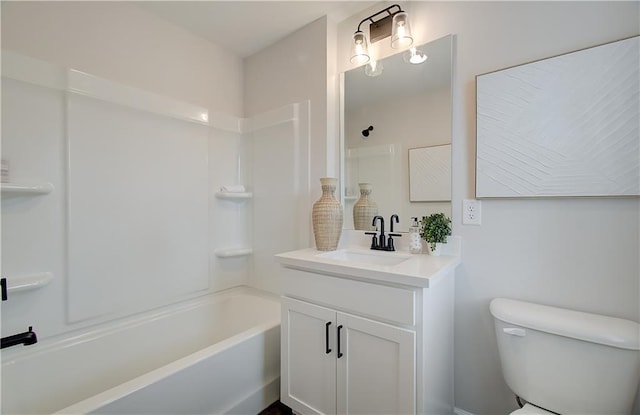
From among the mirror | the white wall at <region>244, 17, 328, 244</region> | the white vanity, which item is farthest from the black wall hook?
the white vanity

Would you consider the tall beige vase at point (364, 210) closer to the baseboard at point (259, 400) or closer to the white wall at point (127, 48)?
the baseboard at point (259, 400)

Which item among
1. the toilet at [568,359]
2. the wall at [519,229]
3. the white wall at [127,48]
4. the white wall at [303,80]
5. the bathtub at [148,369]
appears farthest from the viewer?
the white wall at [303,80]

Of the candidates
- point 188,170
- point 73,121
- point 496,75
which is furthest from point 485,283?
point 73,121

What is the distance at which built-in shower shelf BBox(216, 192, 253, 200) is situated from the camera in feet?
7.42

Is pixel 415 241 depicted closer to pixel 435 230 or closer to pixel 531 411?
pixel 435 230

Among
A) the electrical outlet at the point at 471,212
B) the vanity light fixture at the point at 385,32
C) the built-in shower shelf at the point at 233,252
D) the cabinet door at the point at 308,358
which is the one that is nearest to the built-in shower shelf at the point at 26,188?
the built-in shower shelf at the point at 233,252

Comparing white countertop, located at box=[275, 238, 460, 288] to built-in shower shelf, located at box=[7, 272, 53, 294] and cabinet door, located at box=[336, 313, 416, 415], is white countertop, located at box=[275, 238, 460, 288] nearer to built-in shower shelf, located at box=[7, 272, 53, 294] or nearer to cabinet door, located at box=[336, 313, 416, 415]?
cabinet door, located at box=[336, 313, 416, 415]

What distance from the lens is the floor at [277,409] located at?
1624 millimetres

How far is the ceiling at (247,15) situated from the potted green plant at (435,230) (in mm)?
1430

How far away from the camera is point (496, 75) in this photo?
1.36 meters

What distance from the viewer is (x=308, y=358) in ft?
4.79

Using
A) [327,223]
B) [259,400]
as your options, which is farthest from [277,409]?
[327,223]

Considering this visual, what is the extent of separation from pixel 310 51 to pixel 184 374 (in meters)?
2.11

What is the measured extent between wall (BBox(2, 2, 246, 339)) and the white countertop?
109 cm
